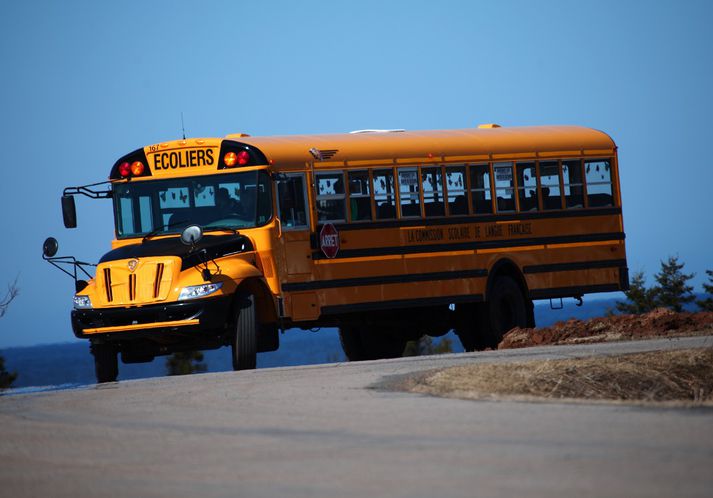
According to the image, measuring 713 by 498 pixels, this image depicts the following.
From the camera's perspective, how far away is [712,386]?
13.4 m

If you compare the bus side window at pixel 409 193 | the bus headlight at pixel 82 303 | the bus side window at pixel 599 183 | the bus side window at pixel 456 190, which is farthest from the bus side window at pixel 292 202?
the bus side window at pixel 599 183

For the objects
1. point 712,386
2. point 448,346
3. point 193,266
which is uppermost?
point 193,266

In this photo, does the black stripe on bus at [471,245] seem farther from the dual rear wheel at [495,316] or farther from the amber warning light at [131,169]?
the amber warning light at [131,169]

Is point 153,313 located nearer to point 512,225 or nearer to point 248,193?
point 248,193

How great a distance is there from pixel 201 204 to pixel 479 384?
6948mm

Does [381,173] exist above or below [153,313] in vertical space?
above

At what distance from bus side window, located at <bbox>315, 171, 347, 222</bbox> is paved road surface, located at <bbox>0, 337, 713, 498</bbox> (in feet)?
20.9

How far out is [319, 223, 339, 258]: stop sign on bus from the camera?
19406mm

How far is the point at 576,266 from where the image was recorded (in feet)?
71.8

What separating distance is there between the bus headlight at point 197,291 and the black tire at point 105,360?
Result: 47.1 inches

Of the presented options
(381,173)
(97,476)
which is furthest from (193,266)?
(97,476)

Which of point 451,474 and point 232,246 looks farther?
point 232,246

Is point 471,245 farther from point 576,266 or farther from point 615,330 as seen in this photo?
point 615,330

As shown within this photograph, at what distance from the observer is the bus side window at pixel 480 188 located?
826 inches
